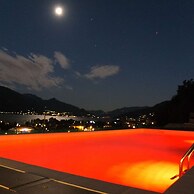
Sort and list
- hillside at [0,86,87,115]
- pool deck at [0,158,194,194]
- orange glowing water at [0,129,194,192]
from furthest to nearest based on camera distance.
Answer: hillside at [0,86,87,115] → orange glowing water at [0,129,194,192] → pool deck at [0,158,194,194]

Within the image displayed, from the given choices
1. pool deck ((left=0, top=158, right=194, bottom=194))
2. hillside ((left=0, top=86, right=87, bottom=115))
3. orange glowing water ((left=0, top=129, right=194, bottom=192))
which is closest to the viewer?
pool deck ((left=0, top=158, right=194, bottom=194))

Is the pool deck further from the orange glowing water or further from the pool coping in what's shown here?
the orange glowing water

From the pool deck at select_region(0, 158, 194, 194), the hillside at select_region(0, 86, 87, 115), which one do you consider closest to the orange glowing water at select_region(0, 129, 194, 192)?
the pool deck at select_region(0, 158, 194, 194)

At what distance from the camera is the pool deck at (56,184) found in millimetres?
2625

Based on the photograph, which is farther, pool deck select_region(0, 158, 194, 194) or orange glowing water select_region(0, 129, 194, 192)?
orange glowing water select_region(0, 129, 194, 192)

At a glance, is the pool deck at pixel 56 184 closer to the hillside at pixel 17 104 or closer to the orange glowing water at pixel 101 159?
Answer: the orange glowing water at pixel 101 159

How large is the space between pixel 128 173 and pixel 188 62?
65.7 ft

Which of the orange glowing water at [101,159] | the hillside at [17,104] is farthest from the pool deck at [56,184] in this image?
the hillside at [17,104]

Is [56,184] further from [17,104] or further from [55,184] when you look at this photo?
[17,104]

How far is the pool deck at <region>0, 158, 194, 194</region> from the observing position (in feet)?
8.61

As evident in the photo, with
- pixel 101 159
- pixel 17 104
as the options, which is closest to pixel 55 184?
pixel 101 159

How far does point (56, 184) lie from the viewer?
286 cm

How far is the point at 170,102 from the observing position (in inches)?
1004

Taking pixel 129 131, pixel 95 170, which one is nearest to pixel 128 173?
pixel 95 170
